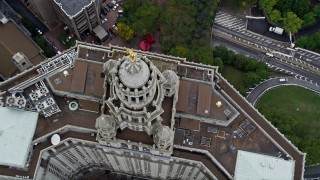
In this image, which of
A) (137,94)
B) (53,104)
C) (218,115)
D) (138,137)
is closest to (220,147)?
(218,115)

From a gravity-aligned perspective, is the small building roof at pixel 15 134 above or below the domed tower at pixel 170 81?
below

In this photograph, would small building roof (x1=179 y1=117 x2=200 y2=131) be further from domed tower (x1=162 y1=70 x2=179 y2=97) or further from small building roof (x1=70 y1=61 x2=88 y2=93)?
small building roof (x1=70 y1=61 x2=88 y2=93)

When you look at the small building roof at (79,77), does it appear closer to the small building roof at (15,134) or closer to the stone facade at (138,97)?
the stone facade at (138,97)

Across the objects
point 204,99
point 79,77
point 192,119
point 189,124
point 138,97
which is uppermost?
point 204,99

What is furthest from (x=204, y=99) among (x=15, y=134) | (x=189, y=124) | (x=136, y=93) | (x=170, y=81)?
(x=15, y=134)

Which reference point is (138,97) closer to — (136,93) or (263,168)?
(136,93)

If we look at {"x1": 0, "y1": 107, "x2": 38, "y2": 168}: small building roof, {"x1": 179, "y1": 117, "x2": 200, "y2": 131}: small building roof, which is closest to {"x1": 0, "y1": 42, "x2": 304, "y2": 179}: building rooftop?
{"x1": 179, "y1": 117, "x2": 200, "y2": 131}: small building roof

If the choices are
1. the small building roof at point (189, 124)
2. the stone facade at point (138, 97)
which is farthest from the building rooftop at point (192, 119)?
the stone facade at point (138, 97)
